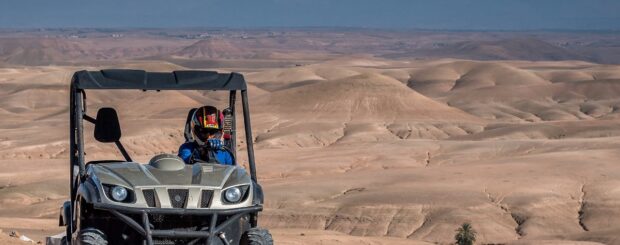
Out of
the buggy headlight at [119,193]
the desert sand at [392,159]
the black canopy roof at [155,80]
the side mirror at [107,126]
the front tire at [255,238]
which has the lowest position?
the front tire at [255,238]

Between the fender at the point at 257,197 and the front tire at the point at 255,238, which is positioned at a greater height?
the fender at the point at 257,197

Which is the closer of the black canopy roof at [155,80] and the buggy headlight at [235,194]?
the buggy headlight at [235,194]

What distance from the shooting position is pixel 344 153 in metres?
56.4

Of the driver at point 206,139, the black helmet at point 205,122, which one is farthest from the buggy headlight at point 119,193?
the black helmet at point 205,122

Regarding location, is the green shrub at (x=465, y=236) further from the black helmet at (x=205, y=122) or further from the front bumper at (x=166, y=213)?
the front bumper at (x=166, y=213)

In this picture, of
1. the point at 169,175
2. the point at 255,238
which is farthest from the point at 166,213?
the point at 255,238

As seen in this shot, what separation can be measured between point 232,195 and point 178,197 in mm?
370

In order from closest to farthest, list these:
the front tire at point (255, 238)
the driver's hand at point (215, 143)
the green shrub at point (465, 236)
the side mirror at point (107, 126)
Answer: the front tire at point (255, 238) → the side mirror at point (107, 126) → the driver's hand at point (215, 143) → the green shrub at point (465, 236)

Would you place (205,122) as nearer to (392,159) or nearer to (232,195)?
(232,195)

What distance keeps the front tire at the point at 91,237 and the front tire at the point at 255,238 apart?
919 mm

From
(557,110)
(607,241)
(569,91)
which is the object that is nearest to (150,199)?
(607,241)

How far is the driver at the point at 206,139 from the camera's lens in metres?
8.34

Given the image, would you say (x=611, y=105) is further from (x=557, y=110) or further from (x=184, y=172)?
(x=184, y=172)

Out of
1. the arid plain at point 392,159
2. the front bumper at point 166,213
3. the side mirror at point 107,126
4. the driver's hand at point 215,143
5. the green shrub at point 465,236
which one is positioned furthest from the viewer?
the arid plain at point 392,159
